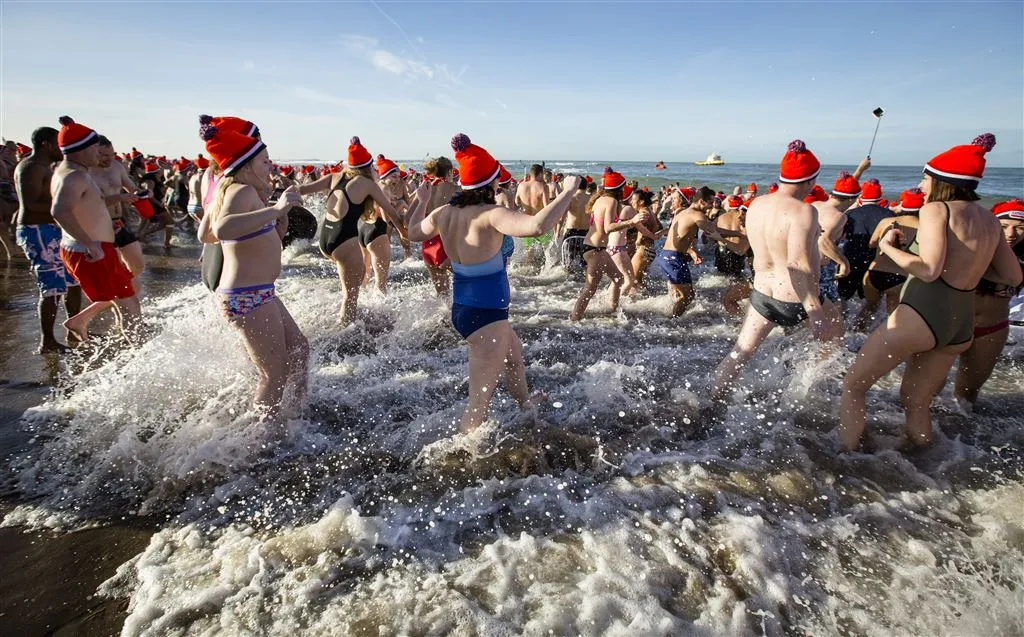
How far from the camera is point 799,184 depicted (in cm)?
364

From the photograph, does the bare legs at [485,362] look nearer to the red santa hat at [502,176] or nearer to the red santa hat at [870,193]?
the red santa hat at [502,176]

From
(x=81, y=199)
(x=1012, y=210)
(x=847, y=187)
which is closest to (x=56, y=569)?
(x=81, y=199)

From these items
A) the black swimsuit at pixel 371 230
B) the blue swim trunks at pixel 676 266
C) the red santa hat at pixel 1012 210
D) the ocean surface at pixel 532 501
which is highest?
the red santa hat at pixel 1012 210

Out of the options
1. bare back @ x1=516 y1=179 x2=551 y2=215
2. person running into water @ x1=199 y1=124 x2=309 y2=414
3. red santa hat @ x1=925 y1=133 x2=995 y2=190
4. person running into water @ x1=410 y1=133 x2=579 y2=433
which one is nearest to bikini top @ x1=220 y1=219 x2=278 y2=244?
person running into water @ x1=199 y1=124 x2=309 y2=414

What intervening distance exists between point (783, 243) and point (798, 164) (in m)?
0.60

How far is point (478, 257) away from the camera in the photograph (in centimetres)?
293

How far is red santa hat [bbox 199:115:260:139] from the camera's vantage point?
9.25ft

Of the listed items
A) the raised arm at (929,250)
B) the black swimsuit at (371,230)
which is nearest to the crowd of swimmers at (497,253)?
the raised arm at (929,250)

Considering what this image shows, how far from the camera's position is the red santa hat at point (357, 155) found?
Answer: 5.39 m

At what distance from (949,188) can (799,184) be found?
1039mm

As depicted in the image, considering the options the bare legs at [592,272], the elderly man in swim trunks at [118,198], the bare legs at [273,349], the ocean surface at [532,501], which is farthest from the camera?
the bare legs at [592,272]

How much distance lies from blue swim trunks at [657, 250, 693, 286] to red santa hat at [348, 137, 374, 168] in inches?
150

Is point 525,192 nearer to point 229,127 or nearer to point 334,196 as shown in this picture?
point 334,196

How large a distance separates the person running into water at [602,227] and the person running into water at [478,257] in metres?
3.41
